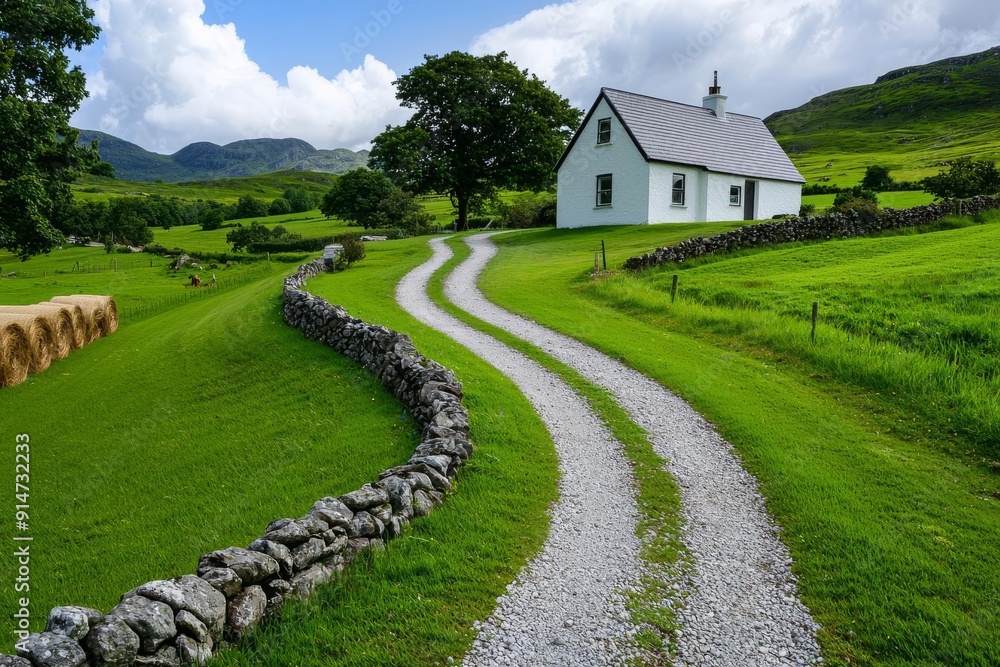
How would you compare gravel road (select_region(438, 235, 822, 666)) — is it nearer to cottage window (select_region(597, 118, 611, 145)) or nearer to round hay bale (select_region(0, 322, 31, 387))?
round hay bale (select_region(0, 322, 31, 387))

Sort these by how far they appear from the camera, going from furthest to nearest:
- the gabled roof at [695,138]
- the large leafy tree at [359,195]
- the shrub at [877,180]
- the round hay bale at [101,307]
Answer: the large leafy tree at [359,195] < the shrub at [877,180] < the gabled roof at [695,138] < the round hay bale at [101,307]

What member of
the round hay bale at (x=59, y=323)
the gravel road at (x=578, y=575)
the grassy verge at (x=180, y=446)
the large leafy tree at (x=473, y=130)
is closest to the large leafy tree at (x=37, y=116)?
the round hay bale at (x=59, y=323)

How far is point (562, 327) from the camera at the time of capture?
18.9 meters

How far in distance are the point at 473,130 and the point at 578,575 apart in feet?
170

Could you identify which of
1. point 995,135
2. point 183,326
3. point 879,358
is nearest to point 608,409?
point 879,358

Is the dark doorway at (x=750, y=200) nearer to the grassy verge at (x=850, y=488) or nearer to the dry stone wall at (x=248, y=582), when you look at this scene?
the grassy verge at (x=850, y=488)

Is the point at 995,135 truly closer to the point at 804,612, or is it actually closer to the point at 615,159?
the point at 615,159

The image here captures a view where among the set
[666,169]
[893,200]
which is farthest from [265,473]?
[893,200]

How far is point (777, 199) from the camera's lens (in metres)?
47.8

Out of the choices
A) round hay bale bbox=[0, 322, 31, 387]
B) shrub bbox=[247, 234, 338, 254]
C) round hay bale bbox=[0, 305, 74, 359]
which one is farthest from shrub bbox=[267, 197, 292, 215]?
round hay bale bbox=[0, 322, 31, 387]

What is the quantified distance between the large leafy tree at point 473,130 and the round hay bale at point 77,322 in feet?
105

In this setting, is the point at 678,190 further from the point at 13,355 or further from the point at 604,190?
the point at 13,355

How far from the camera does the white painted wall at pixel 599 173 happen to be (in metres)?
42.0

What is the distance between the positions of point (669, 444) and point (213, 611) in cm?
739
